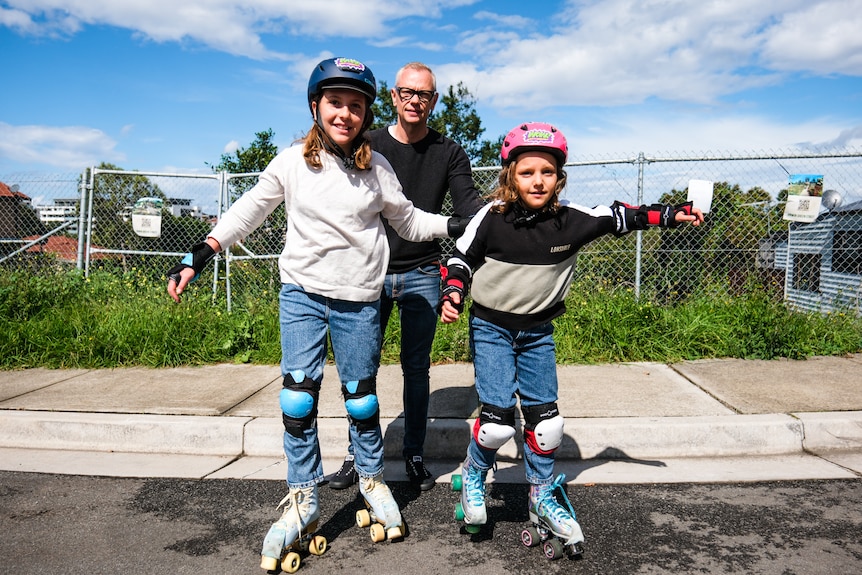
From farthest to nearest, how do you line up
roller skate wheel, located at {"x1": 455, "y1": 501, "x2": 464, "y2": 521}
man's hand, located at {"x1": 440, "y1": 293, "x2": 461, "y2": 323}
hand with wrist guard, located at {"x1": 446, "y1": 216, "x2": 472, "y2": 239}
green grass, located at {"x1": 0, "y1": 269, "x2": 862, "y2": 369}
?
green grass, located at {"x1": 0, "y1": 269, "x2": 862, "y2": 369}
hand with wrist guard, located at {"x1": 446, "y1": 216, "x2": 472, "y2": 239}
roller skate wheel, located at {"x1": 455, "y1": 501, "x2": 464, "y2": 521}
man's hand, located at {"x1": 440, "y1": 293, "x2": 461, "y2": 323}

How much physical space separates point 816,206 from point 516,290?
4915mm

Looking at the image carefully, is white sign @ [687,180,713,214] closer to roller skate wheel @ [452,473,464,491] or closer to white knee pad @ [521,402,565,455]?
white knee pad @ [521,402,565,455]

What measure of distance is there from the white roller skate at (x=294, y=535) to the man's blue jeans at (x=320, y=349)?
0.07 meters

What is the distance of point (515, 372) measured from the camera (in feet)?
9.92

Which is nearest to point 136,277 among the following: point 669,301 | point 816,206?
point 669,301

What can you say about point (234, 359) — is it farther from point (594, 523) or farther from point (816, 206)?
point (816, 206)

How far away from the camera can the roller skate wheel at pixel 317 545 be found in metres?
2.89

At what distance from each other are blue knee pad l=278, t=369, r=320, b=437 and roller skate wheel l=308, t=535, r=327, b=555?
470mm

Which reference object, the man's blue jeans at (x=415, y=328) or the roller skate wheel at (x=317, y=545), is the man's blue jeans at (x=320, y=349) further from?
the man's blue jeans at (x=415, y=328)

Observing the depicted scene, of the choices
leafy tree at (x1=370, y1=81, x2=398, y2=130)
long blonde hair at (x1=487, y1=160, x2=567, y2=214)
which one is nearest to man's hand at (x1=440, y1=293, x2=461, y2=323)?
long blonde hair at (x1=487, y1=160, x2=567, y2=214)

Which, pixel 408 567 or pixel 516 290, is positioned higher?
pixel 516 290

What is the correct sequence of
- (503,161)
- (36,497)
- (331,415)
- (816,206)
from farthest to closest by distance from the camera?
(816,206)
(331,415)
(36,497)
(503,161)

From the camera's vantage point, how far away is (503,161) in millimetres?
3031

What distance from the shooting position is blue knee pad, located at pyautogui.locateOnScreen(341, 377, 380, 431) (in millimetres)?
2930
